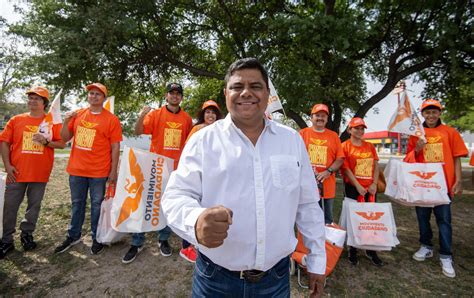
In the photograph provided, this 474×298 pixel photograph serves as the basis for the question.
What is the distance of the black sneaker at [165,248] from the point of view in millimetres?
3830

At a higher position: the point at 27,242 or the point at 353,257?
the point at 353,257

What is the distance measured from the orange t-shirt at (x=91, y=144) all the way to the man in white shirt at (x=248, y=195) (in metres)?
2.80

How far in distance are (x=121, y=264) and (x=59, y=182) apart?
22.2ft

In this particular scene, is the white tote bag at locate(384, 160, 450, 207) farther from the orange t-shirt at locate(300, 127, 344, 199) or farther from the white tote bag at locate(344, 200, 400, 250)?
the orange t-shirt at locate(300, 127, 344, 199)

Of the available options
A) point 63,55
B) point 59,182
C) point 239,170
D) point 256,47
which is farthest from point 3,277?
point 256,47

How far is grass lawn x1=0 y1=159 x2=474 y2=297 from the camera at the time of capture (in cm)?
308

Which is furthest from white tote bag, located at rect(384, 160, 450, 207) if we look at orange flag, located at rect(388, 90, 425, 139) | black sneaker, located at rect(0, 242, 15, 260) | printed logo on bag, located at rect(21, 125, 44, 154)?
black sneaker, located at rect(0, 242, 15, 260)

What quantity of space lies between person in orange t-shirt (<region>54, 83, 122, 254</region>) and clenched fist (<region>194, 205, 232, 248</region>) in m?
3.23

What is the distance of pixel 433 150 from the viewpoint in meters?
3.82

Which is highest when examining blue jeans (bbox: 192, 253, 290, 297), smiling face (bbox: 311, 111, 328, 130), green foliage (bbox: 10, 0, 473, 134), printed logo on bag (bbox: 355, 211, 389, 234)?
green foliage (bbox: 10, 0, 473, 134)

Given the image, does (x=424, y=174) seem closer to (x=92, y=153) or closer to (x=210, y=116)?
(x=210, y=116)

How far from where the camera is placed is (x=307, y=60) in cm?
719

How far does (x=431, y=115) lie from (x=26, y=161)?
584 cm

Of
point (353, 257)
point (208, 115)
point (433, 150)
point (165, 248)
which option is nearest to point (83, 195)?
point (165, 248)
